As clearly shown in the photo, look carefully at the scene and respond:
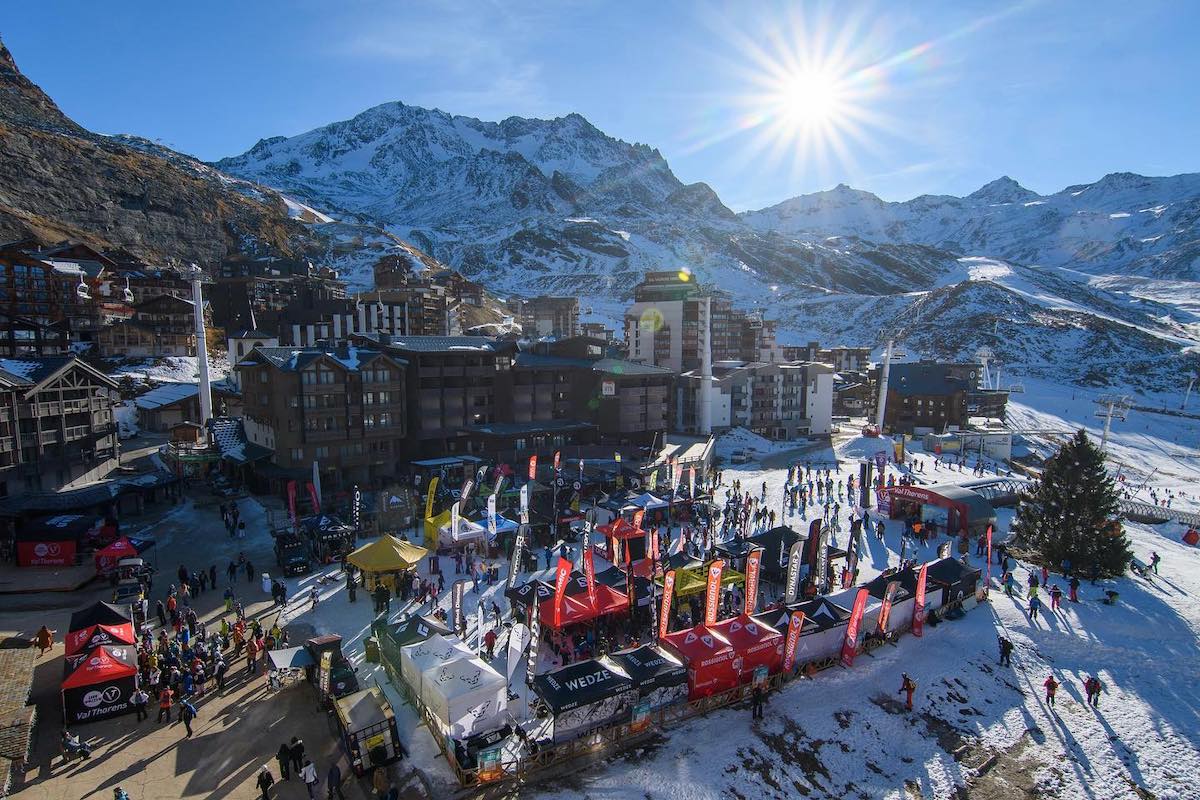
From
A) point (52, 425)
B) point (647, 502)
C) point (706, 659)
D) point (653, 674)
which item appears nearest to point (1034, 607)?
point (706, 659)

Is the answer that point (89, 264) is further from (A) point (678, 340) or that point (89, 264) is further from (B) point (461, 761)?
(B) point (461, 761)

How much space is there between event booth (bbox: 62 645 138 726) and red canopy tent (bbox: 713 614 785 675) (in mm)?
17030

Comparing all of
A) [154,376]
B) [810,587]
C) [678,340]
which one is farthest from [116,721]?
[678,340]

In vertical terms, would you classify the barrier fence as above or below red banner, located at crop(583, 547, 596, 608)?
below

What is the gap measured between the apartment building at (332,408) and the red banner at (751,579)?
2895 cm

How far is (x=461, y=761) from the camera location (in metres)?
15.7

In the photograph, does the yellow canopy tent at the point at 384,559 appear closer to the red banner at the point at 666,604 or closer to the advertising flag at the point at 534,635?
the advertising flag at the point at 534,635

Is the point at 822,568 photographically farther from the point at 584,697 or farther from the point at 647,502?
the point at 584,697

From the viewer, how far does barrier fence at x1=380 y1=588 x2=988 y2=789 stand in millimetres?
15828

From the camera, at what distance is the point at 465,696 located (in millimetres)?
16281

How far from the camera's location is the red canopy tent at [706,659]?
761 inches

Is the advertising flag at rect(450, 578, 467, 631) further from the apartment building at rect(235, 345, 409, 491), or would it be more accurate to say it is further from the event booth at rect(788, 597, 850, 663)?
the apartment building at rect(235, 345, 409, 491)

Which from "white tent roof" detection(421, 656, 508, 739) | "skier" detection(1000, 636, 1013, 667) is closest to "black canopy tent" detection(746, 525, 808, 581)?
"skier" detection(1000, 636, 1013, 667)

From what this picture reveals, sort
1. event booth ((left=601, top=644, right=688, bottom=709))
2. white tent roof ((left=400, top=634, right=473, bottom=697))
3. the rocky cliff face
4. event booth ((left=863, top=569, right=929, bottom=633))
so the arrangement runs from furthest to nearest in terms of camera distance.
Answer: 1. the rocky cliff face
2. event booth ((left=863, top=569, right=929, bottom=633))
3. event booth ((left=601, top=644, right=688, bottom=709))
4. white tent roof ((left=400, top=634, right=473, bottom=697))
